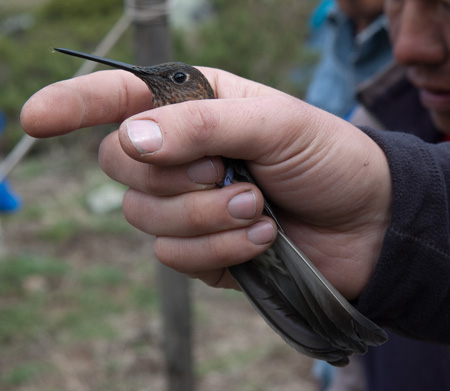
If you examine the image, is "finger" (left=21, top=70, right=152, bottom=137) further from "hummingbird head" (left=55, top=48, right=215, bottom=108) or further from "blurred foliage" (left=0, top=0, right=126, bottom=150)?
"blurred foliage" (left=0, top=0, right=126, bottom=150)

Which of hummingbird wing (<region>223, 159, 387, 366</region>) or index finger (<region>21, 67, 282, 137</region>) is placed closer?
index finger (<region>21, 67, 282, 137</region>)

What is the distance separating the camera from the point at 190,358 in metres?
3.77

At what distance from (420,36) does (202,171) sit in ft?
4.15

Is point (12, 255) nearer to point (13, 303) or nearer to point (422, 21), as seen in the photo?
point (13, 303)

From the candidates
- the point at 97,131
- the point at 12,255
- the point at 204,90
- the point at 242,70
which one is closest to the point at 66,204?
the point at 12,255

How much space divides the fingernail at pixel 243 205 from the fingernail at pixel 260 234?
65mm

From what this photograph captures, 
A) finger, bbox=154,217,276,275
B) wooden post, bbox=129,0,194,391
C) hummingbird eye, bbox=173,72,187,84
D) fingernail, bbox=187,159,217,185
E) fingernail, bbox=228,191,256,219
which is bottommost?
wooden post, bbox=129,0,194,391

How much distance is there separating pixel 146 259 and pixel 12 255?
4.67ft

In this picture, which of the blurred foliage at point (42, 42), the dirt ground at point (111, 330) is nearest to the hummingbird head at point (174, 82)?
the dirt ground at point (111, 330)

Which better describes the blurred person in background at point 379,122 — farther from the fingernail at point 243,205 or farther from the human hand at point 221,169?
the fingernail at point 243,205

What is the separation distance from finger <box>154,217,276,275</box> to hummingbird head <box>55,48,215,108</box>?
20.0 inches

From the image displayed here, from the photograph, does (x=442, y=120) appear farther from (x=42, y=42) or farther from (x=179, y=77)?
(x=42, y=42)

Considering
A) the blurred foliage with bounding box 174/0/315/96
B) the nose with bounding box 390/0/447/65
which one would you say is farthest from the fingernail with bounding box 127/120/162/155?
Answer: the blurred foliage with bounding box 174/0/315/96

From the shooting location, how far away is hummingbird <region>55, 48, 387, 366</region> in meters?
1.77
